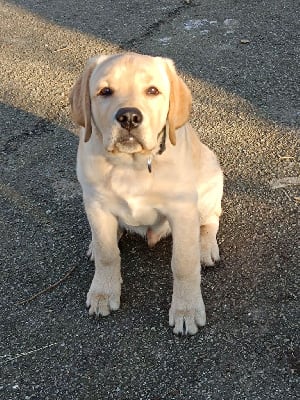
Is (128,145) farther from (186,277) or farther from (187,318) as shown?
(187,318)

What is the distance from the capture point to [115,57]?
2.64m

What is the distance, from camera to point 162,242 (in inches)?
132

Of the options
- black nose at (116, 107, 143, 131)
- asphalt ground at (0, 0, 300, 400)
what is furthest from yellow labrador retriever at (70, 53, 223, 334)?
asphalt ground at (0, 0, 300, 400)

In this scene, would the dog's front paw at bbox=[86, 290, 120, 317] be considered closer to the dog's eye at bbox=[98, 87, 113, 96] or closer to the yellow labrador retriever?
the yellow labrador retriever

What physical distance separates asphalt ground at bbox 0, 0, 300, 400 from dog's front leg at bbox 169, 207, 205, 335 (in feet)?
0.20

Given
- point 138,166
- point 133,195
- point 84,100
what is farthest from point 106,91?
point 133,195

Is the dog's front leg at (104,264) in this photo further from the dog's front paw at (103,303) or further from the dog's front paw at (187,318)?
the dog's front paw at (187,318)

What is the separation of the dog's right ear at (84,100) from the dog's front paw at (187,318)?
89cm

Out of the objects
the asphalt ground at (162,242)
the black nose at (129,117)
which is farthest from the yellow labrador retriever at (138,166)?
the asphalt ground at (162,242)

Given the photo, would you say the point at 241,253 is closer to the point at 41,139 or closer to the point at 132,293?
the point at 132,293

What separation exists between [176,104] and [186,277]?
2.58 feet

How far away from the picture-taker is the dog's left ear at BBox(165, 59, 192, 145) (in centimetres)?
266

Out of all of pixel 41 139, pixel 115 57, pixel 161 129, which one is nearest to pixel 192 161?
pixel 161 129

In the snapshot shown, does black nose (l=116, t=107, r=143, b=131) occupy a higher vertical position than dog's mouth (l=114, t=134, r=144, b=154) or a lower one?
higher
